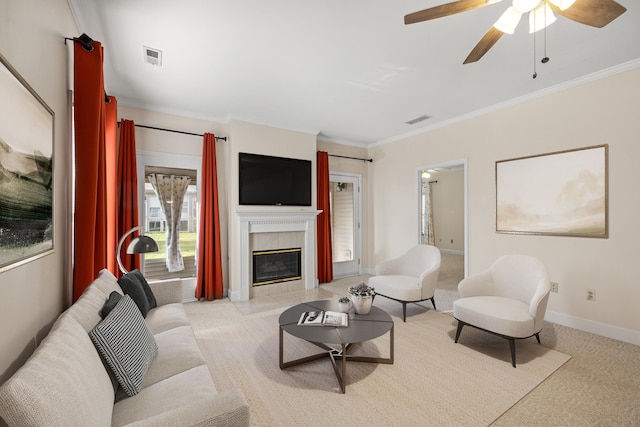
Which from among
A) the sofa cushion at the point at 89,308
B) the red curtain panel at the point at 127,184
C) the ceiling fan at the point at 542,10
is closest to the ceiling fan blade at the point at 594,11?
the ceiling fan at the point at 542,10

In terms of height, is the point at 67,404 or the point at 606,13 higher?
the point at 606,13

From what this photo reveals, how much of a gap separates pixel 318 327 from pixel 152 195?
3048mm

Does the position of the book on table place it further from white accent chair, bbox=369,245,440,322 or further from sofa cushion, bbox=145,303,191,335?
white accent chair, bbox=369,245,440,322

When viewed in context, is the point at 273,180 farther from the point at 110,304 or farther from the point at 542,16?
the point at 542,16

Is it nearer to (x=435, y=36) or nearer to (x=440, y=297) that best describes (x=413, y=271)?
(x=440, y=297)

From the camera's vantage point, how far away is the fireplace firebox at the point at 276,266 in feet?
14.4

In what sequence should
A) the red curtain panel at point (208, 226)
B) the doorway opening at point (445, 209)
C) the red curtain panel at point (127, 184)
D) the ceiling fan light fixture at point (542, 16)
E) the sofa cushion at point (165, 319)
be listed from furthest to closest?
the doorway opening at point (445, 209) < the red curtain panel at point (208, 226) < the red curtain panel at point (127, 184) < the sofa cushion at point (165, 319) < the ceiling fan light fixture at point (542, 16)

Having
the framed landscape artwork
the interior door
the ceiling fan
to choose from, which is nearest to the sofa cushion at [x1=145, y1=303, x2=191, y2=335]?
the ceiling fan

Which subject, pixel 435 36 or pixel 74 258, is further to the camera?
pixel 435 36

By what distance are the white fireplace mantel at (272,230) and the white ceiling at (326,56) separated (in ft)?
5.02

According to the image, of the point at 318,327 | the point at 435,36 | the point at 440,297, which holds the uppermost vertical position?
the point at 435,36

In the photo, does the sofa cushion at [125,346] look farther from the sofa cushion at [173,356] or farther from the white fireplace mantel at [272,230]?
the white fireplace mantel at [272,230]

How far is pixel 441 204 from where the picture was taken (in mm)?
8773

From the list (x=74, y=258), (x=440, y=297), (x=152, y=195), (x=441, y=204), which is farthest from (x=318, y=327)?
(x=441, y=204)
